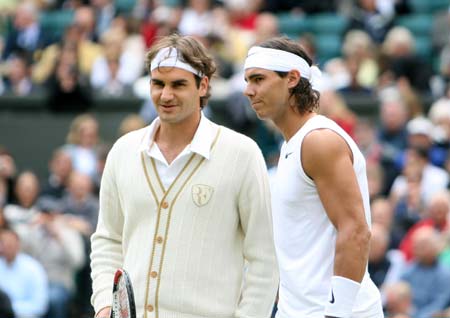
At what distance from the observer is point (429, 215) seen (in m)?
12.0

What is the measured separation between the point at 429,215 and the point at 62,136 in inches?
245

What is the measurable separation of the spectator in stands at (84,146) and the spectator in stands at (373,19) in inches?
162

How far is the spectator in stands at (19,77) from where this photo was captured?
57.7 ft

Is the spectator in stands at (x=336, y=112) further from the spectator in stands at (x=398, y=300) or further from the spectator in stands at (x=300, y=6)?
the spectator in stands at (x=300, y=6)

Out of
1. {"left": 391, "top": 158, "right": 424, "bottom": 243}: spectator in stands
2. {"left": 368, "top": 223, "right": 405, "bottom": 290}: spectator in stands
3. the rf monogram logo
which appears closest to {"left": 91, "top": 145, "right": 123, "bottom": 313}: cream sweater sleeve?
the rf monogram logo

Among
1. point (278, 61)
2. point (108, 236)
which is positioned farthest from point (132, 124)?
point (278, 61)

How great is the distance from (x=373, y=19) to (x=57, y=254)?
6.42m

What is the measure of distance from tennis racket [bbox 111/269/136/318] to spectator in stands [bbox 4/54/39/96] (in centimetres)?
1201

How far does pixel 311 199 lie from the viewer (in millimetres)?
5680

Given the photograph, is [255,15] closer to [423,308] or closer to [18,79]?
[18,79]

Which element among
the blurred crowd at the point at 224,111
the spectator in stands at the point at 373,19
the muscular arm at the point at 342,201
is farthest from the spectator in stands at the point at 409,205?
the muscular arm at the point at 342,201

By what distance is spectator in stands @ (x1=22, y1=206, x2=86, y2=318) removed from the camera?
1261 centimetres

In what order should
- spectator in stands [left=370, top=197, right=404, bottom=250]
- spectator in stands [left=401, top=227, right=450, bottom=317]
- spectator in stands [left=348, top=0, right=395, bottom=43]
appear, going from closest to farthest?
spectator in stands [left=401, top=227, right=450, bottom=317], spectator in stands [left=370, top=197, right=404, bottom=250], spectator in stands [left=348, top=0, right=395, bottom=43]

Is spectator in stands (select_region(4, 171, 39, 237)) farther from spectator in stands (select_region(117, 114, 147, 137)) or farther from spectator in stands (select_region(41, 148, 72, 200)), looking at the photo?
spectator in stands (select_region(117, 114, 147, 137))
